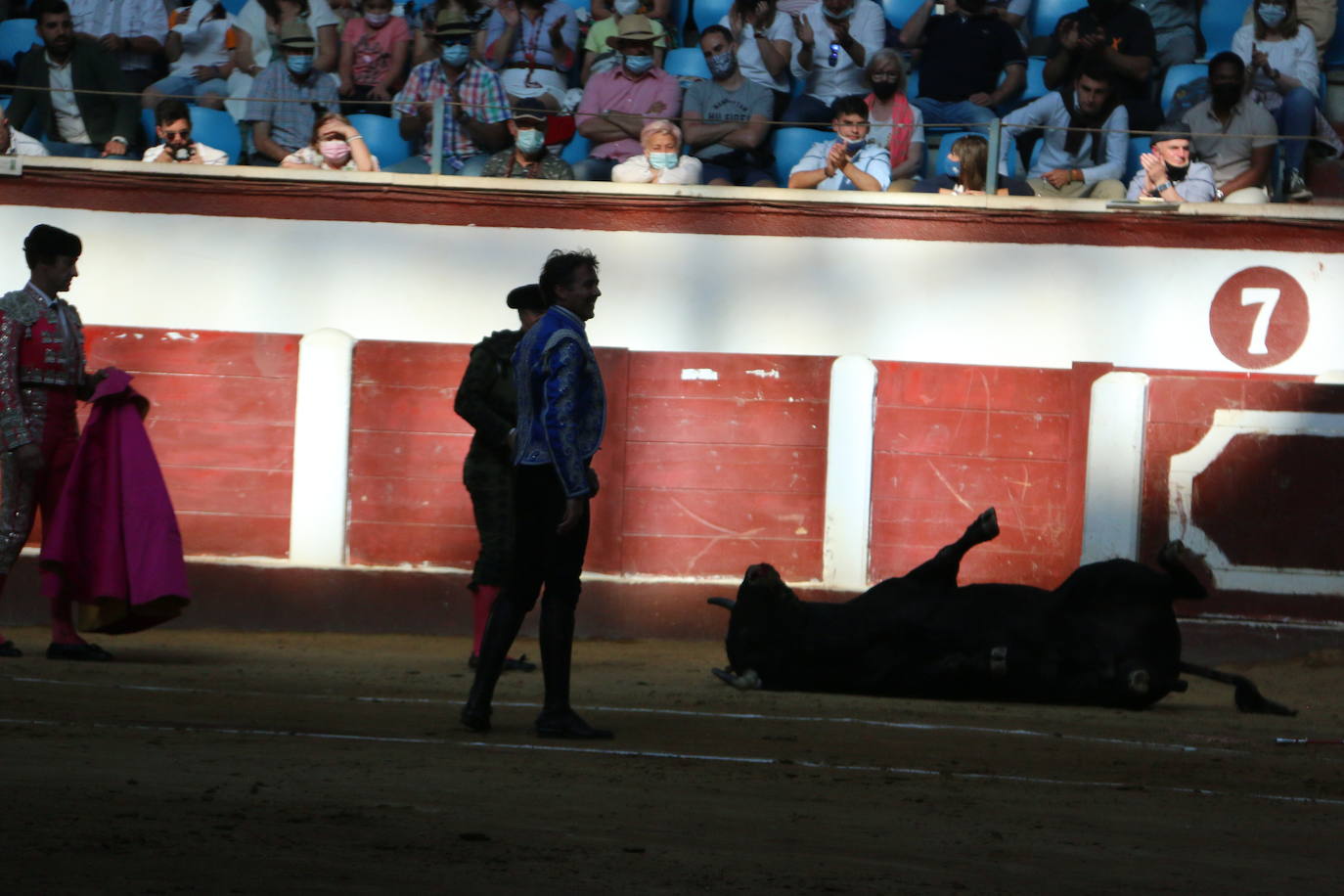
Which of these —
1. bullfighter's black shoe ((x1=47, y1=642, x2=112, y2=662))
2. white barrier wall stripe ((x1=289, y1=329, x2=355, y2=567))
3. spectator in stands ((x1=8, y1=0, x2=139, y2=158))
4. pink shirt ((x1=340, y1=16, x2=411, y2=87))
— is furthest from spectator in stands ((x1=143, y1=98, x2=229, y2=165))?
bullfighter's black shoe ((x1=47, y1=642, x2=112, y2=662))

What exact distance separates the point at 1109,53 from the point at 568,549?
645 centimetres

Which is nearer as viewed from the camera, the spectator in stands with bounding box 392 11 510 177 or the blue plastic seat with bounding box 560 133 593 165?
the spectator in stands with bounding box 392 11 510 177

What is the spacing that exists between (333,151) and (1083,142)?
13.2ft

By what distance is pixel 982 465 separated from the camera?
30.0 ft

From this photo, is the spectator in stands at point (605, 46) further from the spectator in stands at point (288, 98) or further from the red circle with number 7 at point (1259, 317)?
the red circle with number 7 at point (1259, 317)

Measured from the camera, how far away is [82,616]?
22.9ft

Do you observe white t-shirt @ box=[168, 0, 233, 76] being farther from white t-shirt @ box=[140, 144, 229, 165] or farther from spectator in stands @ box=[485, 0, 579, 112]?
spectator in stands @ box=[485, 0, 579, 112]

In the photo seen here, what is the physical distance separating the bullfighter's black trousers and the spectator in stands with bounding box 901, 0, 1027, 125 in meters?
5.86

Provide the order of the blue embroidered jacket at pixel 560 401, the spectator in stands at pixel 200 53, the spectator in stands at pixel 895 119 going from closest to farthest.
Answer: the blue embroidered jacket at pixel 560 401
the spectator in stands at pixel 895 119
the spectator in stands at pixel 200 53

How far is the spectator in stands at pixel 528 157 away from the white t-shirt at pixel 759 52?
1505 millimetres

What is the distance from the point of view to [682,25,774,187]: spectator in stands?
974 cm

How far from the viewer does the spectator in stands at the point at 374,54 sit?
1074 cm

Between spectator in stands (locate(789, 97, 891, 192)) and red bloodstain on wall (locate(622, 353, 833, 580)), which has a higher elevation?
spectator in stands (locate(789, 97, 891, 192))

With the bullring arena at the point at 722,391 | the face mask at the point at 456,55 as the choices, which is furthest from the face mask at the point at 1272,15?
the face mask at the point at 456,55
